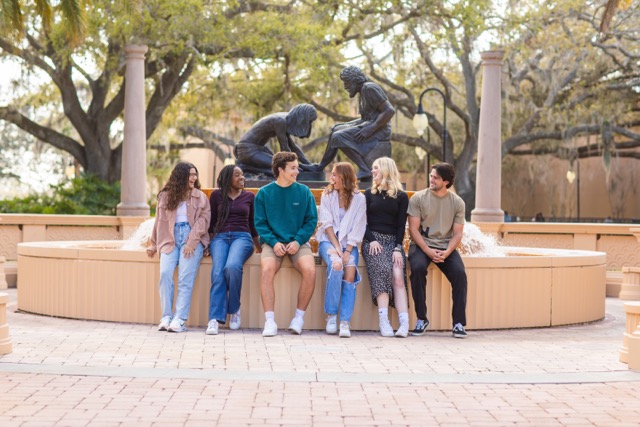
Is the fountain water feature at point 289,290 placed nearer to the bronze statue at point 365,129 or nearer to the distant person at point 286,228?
the distant person at point 286,228

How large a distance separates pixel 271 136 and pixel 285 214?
3.98 m

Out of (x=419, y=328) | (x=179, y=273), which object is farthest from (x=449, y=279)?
(x=179, y=273)

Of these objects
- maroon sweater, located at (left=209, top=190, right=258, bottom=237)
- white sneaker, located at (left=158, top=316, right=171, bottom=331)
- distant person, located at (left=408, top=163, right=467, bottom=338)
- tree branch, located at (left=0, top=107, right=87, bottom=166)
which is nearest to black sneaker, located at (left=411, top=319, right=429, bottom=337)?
distant person, located at (left=408, top=163, right=467, bottom=338)

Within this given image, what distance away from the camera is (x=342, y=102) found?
1309 inches

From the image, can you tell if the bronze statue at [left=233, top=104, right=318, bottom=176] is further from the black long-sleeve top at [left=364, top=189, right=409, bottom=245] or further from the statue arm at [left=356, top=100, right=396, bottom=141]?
the black long-sleeve top at [left=364, top=189, right=409, bottom=245]

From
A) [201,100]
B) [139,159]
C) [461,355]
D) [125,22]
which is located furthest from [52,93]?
[461,355]

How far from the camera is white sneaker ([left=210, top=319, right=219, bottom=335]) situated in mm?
9727

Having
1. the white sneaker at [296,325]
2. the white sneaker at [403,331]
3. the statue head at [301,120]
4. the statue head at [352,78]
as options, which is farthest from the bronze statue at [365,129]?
the white sneaker at [296,325]

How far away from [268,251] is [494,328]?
8.25 feet

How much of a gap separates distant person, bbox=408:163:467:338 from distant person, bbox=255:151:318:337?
1.02 metres

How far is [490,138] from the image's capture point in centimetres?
2142

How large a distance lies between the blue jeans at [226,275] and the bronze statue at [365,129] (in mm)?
3556

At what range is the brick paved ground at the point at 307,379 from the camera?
6.11m

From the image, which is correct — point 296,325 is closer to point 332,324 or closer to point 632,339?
point 332,324
